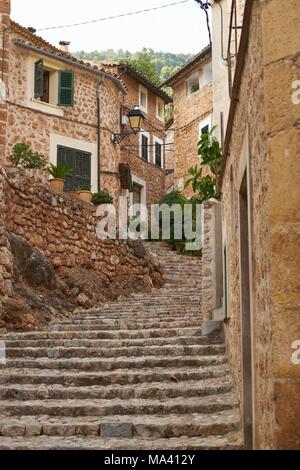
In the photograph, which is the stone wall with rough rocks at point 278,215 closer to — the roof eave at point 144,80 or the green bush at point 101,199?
the green bush at point 101,199

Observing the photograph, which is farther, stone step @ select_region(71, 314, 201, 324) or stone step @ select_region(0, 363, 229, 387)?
stone step @ select_region(71, 314, 201, 324)

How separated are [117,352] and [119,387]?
1253 millimetres

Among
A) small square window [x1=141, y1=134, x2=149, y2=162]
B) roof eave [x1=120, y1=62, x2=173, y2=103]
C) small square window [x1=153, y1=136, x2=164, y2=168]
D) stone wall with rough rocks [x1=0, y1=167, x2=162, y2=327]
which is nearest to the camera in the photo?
stone wall with rough rocks [x1=0, y1=167, x2=162, y2=327]

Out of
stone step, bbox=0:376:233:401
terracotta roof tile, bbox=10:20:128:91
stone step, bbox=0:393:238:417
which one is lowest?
stone step, bbox=0:393:238:417

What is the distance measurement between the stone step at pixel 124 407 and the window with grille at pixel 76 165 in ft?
43.4

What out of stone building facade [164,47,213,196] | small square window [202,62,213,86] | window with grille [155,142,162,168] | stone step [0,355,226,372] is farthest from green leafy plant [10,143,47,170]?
window with grille [155,142,162,168]

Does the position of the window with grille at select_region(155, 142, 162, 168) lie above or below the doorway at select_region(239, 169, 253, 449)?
above

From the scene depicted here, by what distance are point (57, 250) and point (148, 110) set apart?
615 inches

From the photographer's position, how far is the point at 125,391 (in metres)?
6.55

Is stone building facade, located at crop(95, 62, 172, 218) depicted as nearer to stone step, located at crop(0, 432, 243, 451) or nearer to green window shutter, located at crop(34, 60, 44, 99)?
green window shutter, located at crop(34, 60, 44, 99)

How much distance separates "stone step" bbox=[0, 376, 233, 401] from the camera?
21.1ft

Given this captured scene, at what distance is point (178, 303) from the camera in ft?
39.2

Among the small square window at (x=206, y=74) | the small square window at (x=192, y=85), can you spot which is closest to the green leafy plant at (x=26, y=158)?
the small square window at (x=206, y=74)

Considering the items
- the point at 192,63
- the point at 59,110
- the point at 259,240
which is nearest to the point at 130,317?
the point at 259,240
